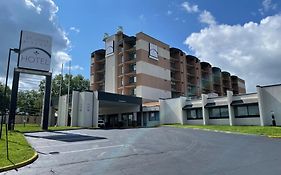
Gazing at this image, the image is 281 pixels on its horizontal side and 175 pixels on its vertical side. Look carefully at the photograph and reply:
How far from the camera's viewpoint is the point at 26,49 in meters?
30.6

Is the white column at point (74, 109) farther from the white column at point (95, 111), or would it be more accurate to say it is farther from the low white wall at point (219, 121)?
the low white wall at point (219, 121)

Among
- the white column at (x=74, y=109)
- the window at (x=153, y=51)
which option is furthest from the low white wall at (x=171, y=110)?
the window at (x=153, y=51)

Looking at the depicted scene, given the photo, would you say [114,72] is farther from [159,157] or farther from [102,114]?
[159,157]

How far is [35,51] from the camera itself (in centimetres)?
3142

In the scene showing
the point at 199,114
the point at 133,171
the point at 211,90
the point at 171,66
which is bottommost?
the point at 133,171

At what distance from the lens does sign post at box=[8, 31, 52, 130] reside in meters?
30.1

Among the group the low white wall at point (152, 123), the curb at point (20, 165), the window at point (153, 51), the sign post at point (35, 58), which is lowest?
the curb at point (20, 165)

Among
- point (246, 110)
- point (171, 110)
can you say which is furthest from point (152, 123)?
point (246, 110)

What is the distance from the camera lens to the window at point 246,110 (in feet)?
108

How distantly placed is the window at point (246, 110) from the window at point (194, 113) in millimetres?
5842

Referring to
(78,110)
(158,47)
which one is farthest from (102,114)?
(158,47)

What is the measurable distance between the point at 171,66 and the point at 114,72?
14.2 m

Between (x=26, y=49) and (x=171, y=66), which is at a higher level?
(x=171, y=66)

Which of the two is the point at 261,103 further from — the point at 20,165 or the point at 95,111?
the point at 20,165
